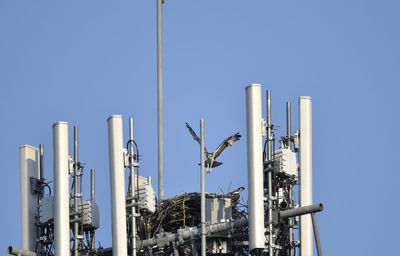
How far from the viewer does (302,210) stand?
3816 centimetres

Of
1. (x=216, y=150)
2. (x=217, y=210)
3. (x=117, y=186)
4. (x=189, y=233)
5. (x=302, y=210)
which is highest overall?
(x=216, y=150)

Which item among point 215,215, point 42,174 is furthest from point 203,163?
point 42,174

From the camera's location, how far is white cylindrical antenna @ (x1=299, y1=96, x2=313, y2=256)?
41750mm

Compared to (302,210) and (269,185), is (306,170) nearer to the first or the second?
(269,185)

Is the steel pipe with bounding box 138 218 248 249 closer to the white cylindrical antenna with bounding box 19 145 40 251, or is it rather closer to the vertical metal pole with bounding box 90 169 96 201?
the vertical metal pole with bounding box 90 169 96 201

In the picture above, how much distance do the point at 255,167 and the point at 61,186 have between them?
5.21 m

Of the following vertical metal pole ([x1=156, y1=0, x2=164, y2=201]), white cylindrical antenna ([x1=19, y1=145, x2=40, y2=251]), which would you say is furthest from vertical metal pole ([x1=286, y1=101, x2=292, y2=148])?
white cylindrical antenna ([x1=19, y1=145, x2=40, y2=251])

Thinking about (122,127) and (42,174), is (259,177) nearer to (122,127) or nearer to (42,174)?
(122,127)

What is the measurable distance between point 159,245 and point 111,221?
1614 millimetres

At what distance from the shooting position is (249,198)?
40625 millimetres

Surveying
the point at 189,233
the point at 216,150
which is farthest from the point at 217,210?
the point at 216,150

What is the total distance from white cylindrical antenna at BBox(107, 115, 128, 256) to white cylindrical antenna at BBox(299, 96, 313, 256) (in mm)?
4377

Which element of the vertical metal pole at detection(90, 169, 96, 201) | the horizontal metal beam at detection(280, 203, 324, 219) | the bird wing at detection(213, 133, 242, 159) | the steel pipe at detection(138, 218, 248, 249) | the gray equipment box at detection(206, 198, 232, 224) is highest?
the bird wing at detection(213, 133, 242, 159)

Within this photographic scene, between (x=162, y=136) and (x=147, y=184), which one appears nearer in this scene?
(x=147, y=184)
